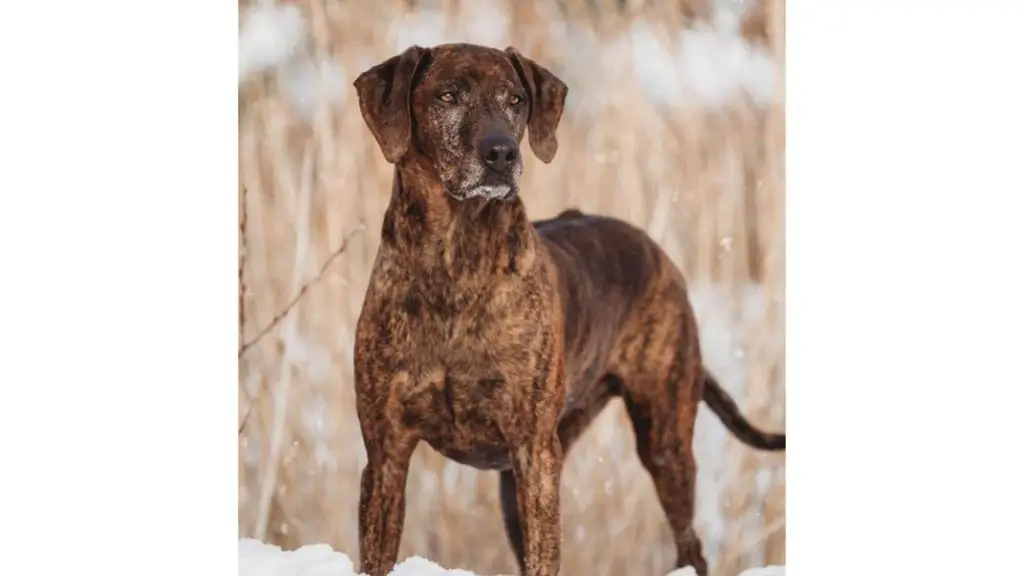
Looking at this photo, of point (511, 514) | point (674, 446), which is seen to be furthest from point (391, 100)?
point (674, 446)

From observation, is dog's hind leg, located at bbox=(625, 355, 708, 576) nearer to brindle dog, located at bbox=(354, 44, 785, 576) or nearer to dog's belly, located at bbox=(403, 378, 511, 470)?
brindle dog, located at bbox=(354, 44, 785, 576)

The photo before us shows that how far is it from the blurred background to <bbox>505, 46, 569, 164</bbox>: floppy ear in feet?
0.49

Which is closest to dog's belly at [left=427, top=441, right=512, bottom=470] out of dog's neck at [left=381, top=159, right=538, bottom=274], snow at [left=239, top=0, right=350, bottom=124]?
dog's neck at [left=381, top=159, right=538, bottom=274]

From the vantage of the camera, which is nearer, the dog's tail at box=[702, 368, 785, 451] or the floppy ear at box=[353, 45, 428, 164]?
the floppy ear at box=[353, 45, 428, 164]

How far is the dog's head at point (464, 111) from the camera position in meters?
2.85

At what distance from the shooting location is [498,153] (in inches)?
111

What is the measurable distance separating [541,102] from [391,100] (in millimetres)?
412

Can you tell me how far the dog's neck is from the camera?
2.98 meters

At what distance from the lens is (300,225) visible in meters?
3.41

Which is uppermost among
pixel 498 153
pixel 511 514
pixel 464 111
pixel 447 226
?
pixel 464 111

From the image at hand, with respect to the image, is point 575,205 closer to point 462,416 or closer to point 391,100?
point 391,100
